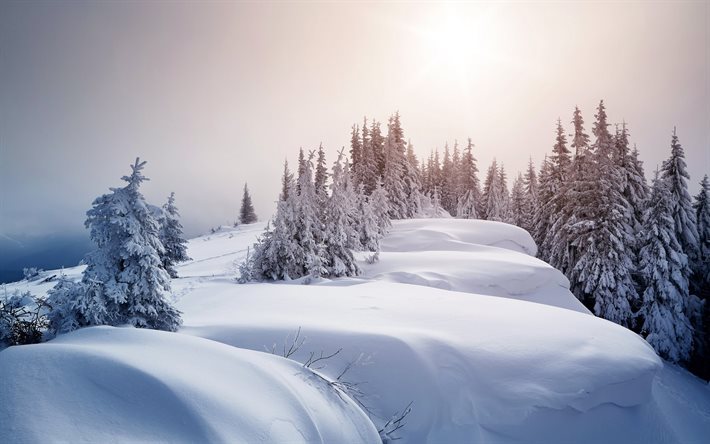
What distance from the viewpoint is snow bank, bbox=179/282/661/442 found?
580 centimetres

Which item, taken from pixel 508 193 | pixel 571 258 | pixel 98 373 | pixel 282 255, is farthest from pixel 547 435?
pixel 508 193

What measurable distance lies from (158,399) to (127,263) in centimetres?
489

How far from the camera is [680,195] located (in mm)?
21969

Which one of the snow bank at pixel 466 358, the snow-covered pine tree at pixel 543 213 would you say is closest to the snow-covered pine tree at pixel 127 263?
the snow bank at pixel 466 358

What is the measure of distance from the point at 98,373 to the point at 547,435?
6.34m

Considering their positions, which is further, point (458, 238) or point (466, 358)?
point (458, 238)

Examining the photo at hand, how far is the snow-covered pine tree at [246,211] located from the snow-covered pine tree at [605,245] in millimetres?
57473

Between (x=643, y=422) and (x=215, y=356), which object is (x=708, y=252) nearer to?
(x=643, y=422)

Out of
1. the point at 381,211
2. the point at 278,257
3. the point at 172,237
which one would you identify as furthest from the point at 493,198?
the point at 172,237

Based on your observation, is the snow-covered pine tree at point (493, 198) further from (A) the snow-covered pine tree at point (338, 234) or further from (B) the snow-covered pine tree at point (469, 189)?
(A) the snow-covered pine tree at point (338, 234)

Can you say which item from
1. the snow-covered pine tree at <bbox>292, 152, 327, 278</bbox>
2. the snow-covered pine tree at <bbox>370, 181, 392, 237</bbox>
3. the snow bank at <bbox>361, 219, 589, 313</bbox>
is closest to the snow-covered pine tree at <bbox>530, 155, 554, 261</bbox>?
the snow bank at <bbox>361, 219, 589, 313</bbox>

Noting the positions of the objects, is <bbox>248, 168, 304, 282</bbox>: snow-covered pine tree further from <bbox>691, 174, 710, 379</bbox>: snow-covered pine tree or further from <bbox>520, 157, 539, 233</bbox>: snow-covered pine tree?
<bbox>520, 157, 539, 233</bbox>: snow-covered pine tree

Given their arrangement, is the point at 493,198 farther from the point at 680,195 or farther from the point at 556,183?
the point at 680,195

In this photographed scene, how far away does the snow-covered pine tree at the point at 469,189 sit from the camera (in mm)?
54594
